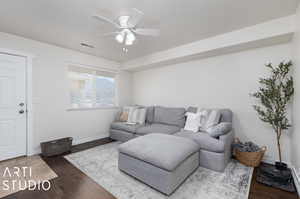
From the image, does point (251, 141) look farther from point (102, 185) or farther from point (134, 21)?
point (134, 21)

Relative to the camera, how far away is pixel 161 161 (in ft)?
5.72

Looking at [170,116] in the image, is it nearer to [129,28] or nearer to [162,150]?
[162,150]

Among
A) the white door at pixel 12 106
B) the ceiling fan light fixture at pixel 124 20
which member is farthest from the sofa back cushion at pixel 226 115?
the white door at pixel 12 106

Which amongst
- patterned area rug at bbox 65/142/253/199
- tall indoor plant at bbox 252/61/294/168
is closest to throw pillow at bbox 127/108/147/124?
patterned area rug at bbox 65/142/253/199

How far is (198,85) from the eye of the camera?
348cm

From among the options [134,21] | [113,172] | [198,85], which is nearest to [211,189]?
A: [113,172]

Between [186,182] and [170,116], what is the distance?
5.73ft

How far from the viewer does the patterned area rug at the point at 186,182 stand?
170 cm

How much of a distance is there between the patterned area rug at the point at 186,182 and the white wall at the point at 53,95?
1.02 metres

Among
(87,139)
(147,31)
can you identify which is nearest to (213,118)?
(147,31)

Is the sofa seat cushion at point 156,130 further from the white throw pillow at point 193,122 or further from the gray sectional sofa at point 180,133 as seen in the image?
the white throw pillow at point 193,122

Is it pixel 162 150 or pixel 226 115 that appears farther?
pixel 226 115

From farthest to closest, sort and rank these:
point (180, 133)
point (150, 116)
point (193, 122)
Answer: point (150, 116) → point (193, 122) → point (180, 133)

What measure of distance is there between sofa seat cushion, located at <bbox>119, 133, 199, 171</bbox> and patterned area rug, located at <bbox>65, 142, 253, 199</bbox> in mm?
359
